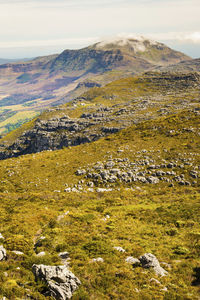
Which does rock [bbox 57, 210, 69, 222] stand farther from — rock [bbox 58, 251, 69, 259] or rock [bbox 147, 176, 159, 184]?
rock [bbox 147, 176, 159, 184]

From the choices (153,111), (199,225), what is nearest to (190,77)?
(153,111)

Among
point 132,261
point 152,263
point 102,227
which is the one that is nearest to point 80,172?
point 102,227

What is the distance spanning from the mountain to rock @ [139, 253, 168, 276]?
90 mm

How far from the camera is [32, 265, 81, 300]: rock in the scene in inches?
539

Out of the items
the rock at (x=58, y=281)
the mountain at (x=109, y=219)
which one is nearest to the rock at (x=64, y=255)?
the mountain at (x=109, y=219)

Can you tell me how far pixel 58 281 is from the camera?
47.3 ft

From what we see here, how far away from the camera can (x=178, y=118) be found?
69.6 m

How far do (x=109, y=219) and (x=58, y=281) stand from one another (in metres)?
14.6

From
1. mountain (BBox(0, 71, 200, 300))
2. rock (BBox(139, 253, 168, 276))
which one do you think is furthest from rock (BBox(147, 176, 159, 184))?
rock (BBox(139, 253, 168, 276))

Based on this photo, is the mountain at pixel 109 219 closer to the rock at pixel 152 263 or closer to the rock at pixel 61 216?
the rock at pixel 152 263

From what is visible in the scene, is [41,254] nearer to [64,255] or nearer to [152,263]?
[64,255]

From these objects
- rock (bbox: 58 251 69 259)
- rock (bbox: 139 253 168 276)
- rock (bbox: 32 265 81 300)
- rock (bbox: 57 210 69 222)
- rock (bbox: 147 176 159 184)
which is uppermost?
rock (bbox: 32 265 81 300)

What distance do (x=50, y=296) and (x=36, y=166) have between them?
139 ft

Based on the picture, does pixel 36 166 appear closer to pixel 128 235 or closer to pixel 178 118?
pixel 128 235
